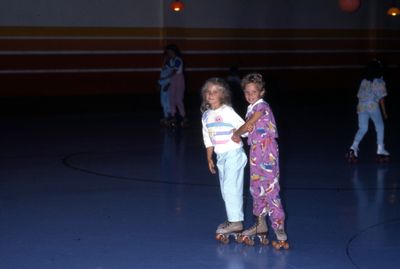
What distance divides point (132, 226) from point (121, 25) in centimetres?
1311

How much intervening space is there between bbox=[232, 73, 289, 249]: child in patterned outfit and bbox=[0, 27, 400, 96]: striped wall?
505 inches

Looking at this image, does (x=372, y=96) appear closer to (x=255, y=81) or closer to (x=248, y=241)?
(x=255, y=81)

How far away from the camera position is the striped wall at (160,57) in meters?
18.7

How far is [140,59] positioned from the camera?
20.2 m

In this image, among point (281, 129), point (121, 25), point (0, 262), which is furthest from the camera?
point (121, 25)

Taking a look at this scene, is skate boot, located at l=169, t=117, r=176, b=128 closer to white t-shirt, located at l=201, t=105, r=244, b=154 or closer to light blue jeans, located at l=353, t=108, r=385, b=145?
light blue jeans, located at l=353, t=108, r=385, b=145

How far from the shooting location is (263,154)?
630cm

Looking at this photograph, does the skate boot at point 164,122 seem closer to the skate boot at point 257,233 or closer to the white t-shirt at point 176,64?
the white t-shirt at point 176,64

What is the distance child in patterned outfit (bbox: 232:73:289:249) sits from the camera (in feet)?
20.7

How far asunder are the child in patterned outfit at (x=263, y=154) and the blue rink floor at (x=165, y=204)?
0.28 metres

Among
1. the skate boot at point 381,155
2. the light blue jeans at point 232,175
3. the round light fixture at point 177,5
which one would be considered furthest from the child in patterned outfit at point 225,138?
the round light fixture at point 177,5

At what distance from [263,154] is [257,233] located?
636 millimetres

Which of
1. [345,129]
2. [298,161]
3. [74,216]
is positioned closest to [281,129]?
[345,129]

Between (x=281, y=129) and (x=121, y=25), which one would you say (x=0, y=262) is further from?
(x=121, y=25)
